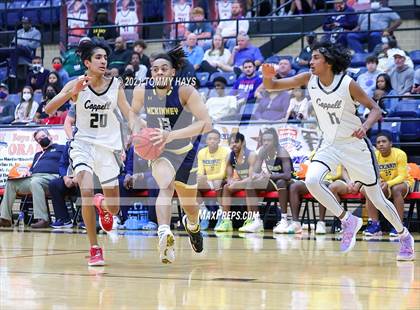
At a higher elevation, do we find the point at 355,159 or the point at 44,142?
the point at 355,159

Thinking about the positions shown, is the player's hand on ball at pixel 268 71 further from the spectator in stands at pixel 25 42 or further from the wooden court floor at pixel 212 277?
the spectator in stands at pixel 25 42

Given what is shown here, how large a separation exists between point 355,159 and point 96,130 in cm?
236

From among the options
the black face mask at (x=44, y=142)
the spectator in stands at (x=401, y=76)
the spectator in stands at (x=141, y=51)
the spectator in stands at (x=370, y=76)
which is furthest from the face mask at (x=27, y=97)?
the spectator in stands at (x=401, y=76)

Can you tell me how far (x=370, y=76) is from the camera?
14.2 metres

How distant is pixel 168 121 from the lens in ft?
25.7

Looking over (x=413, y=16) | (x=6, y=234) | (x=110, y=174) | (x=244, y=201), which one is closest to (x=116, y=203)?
(x=110, y=174)

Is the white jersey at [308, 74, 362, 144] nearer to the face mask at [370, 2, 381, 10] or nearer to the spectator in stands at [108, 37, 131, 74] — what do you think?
the face mask at [370, 2, 381, 10]

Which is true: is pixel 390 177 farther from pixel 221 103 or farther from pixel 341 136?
pixel 341 136

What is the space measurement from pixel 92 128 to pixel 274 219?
6.06 m

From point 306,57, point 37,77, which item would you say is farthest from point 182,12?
point 306,57

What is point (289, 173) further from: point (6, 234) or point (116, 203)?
point (116, 203)

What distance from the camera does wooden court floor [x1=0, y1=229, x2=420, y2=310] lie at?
536cm

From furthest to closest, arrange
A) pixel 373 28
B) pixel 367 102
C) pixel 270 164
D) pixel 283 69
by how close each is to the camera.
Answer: pixel 373 28 < pixel 283 69 < pixel 270 164 < pixel 367 102

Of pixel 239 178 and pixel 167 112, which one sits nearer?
pixel 167 112
